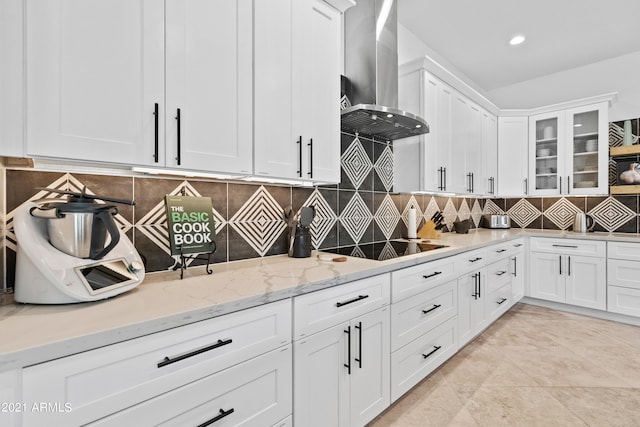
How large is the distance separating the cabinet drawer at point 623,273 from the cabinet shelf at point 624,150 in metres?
1.21

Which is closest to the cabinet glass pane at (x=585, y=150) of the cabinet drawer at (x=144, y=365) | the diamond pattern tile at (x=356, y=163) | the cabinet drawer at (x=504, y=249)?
the cabinet drawer at (x=504, y=249)

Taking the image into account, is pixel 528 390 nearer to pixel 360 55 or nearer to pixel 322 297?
pixel 322 297

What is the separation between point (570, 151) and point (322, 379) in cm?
410

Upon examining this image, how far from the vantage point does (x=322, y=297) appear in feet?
4.20

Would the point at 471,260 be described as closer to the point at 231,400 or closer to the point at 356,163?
the point at 356,163

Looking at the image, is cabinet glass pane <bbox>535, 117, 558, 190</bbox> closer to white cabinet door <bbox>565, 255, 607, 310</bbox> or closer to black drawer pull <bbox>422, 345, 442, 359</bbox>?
white cabinet door <bbox>565, 255, 607, 310</bbox>

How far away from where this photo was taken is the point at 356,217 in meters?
2.45

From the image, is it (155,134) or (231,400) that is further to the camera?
(155,134)

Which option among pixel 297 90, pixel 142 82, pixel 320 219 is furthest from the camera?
pixel 320 219

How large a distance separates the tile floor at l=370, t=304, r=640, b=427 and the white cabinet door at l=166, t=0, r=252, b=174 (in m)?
1.71

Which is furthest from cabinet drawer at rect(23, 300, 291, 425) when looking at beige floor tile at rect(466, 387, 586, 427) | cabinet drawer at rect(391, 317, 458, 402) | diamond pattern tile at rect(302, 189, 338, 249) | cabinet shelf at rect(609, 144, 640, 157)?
cabinet shelf at rect(609, 144, 640, 157)

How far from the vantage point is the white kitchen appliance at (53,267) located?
0.88 meters

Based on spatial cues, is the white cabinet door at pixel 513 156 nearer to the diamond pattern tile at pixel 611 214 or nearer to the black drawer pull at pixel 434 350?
the diamond pattern tile at pixel 611 214

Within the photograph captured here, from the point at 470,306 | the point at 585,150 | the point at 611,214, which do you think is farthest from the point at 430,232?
the point at 611,214
